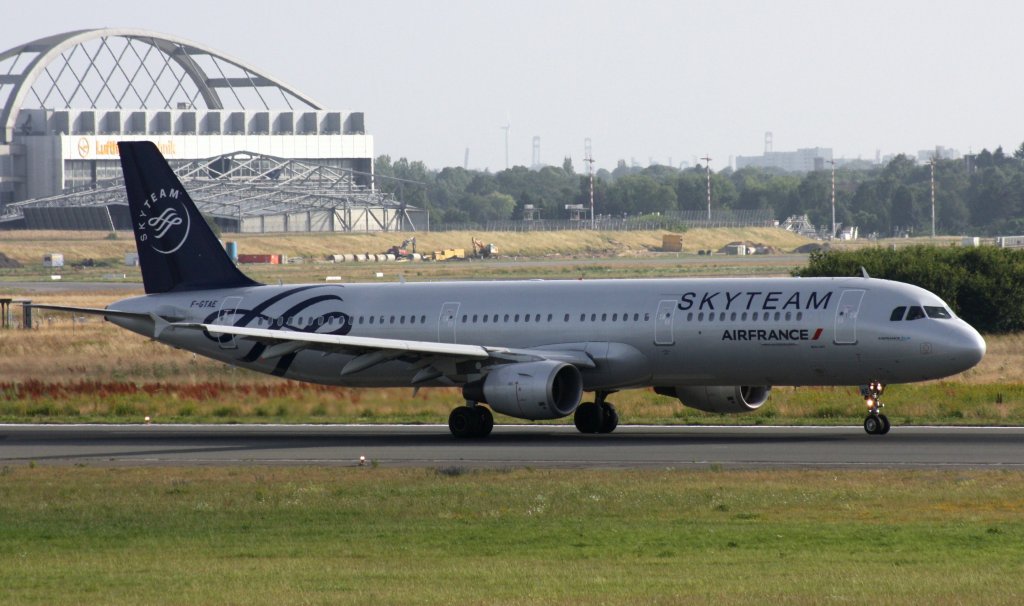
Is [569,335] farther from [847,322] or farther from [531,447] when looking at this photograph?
[847,322]

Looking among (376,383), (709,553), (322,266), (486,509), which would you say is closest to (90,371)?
(376,383)

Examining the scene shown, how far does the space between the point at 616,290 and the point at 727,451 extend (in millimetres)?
6975

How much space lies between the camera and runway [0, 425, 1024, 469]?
106ft

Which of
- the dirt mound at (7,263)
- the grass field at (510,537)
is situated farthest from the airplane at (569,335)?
the dirt mound at (7,263)

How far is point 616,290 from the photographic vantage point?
39.8 metres

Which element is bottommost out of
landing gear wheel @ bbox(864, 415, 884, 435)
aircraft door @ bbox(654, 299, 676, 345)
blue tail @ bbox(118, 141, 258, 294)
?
landing gear wheel @ bbox(864, 415, 884, 435)

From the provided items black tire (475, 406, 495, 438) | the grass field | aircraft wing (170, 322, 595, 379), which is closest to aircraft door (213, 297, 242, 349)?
aircraft wing (170, 322, 595, 379)

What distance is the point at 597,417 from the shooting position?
40344 millimetres

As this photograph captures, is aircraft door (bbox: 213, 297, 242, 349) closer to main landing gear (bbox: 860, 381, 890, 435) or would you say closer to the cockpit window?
main landing gear (bbox: 860, 381, 890, 435)

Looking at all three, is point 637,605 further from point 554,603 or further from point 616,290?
point 616,290

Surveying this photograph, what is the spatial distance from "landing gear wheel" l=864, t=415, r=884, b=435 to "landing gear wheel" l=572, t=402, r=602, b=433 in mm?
→ 6860

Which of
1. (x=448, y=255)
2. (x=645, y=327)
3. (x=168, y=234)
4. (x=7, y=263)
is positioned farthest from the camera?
(x=448, y=255)

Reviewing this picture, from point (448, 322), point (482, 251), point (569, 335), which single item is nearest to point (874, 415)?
point (569, 335)

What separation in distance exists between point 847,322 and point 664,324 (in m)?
4.41
